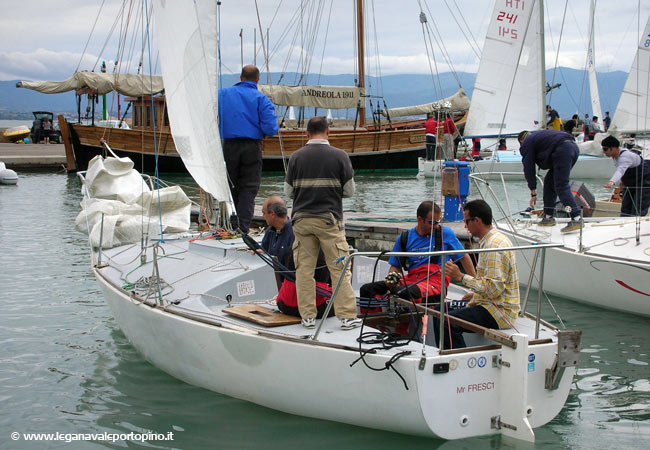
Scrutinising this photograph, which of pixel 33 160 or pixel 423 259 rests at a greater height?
pixel 423 259

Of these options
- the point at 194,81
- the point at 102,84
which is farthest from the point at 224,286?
the point at 102,84

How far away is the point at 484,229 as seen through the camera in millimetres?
4977

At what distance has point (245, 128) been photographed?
286 inches

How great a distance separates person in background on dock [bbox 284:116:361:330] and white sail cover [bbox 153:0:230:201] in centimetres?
188

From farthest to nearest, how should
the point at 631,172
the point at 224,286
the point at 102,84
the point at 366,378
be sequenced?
the point at 102,84 < the point at 631,172 < the point at 224,286 < the point at 366,378

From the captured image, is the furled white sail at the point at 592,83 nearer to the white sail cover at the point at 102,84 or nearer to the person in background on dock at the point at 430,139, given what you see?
the person in background on dock at the point at 430,139

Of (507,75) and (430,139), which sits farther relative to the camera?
(430,139)

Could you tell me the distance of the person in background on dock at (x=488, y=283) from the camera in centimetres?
482

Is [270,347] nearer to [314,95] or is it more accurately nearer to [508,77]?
[508,77]

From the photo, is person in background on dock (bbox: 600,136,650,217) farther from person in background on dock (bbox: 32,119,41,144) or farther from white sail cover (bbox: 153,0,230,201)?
person in background on dock (bbox: 32,119,41,144)

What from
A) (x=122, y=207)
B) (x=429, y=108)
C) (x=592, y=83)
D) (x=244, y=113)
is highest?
(x=592, y=83)

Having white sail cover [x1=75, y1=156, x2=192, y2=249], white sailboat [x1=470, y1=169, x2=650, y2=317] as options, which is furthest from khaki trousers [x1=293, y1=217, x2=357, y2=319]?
white sail cover [x1=75, y1=156, x2=192, y2=249]

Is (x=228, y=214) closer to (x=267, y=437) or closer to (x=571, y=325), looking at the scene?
(x=267, y=437)

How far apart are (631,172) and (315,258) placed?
20.0ft
